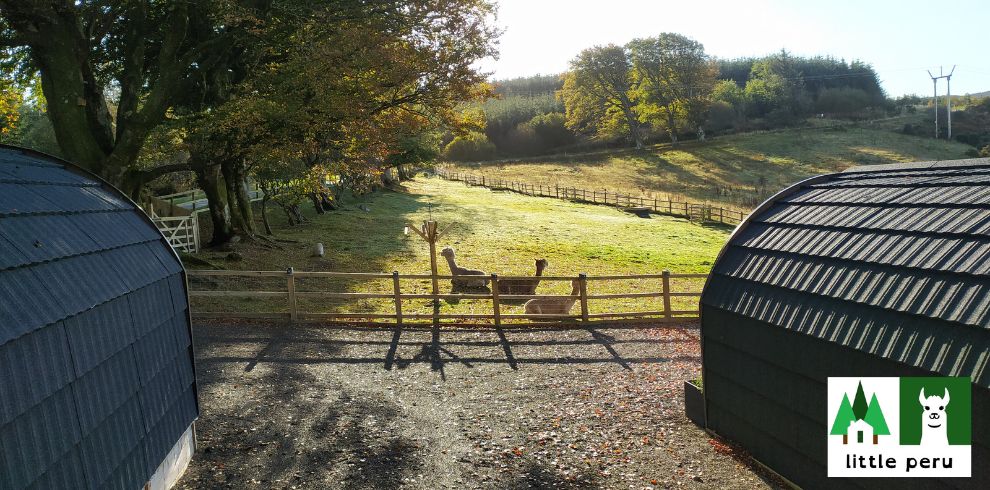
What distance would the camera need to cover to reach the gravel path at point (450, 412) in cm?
745

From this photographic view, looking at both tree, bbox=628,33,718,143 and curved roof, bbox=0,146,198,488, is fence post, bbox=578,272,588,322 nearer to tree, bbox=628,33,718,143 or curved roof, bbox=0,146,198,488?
curved roof, bbox=0,146,198,488

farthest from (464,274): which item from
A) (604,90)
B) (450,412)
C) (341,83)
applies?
(604,90)

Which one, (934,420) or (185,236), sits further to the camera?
(185,236)

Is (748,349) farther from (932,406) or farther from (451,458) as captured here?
(451,458)

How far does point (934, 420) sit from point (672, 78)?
72761 mm

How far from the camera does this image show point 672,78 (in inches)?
2872

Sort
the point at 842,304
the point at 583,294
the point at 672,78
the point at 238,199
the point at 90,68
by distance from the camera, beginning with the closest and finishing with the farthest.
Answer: the point at 842,304, the point at 583,294, the point at 90,68, the point at 238,199, the point at 672,78

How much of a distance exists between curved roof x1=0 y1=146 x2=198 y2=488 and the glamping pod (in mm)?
6589

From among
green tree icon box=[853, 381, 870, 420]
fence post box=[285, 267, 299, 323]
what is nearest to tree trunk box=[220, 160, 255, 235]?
fence post box=[285, 267, 299, 323]

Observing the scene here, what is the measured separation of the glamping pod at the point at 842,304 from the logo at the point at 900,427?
0.07 metres

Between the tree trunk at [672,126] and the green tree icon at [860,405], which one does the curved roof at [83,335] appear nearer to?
the green tree icon at [860,405]

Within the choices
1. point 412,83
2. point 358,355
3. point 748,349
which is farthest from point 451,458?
Answer: point 412,83

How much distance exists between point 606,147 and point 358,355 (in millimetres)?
69536

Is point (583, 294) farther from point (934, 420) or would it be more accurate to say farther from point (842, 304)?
point (934, 420)
